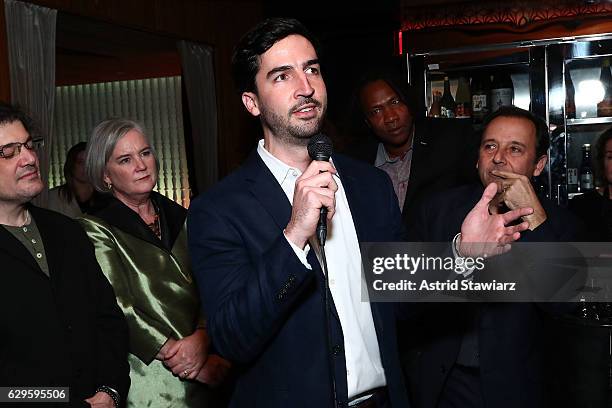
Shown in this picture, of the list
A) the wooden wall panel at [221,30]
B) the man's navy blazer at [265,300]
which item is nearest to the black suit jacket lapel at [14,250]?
the man's navy blazer at [265,300]

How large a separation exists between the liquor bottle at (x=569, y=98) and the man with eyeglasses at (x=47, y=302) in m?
3.39

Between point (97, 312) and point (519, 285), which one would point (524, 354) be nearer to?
point (519, 285)

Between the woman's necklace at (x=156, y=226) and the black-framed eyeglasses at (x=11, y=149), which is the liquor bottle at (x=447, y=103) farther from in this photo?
the black-framed eyeglasses at (x=11, y=149)

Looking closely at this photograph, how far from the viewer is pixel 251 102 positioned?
5.82 feet

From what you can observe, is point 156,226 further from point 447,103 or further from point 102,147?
point 447,103

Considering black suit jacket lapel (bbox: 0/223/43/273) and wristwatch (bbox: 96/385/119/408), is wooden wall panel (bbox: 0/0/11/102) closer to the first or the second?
black suit jacket lapel (bbox: 0/223/43/273)

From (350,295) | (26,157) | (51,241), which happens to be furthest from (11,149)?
(350,295)

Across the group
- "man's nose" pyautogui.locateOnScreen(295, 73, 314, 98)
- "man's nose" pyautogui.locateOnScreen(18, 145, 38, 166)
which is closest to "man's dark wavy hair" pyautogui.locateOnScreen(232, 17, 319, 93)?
Answer: "man's nose" pyautogui.locateOnScreen(295, 73, 314, 98)

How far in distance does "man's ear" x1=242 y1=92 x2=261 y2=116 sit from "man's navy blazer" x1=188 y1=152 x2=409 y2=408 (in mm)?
113

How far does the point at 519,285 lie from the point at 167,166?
230 inches

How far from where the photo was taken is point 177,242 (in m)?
2.67

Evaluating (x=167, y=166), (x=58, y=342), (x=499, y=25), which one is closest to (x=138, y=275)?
(x=58, y=342)

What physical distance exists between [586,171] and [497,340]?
8.93 feet

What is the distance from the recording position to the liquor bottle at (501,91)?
476 centimetres
